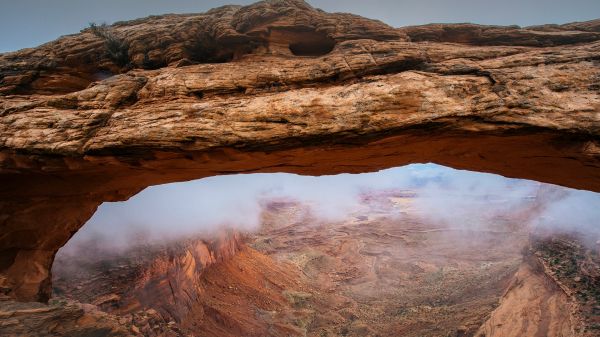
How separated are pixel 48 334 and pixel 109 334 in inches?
106

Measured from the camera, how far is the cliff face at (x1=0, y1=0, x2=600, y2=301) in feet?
24.5

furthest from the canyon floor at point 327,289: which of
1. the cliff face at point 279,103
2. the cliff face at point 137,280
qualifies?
the cliff face at point 279,103

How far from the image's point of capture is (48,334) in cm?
923

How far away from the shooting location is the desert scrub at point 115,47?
1070cm

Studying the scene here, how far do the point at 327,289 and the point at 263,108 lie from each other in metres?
27.8

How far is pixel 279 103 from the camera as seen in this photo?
820 cm

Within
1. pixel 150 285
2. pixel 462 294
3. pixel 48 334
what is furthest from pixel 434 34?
pixel 462 294

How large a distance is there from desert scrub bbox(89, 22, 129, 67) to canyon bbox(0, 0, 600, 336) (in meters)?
0.04

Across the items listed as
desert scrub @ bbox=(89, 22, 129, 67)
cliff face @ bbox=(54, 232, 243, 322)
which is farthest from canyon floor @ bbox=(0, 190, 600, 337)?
desert scrub @ bbox=(89, 22, 129, 67)

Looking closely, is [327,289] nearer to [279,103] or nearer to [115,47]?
[279,103]

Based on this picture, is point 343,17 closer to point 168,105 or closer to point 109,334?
point 168,105

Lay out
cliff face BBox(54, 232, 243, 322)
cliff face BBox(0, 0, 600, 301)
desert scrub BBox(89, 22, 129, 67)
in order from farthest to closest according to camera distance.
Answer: cliff face BBox(54, 232, 243, 322), desert scrub BBox(89, 22, 129, 67), cliff face BBox(0, 0, 600, 301)

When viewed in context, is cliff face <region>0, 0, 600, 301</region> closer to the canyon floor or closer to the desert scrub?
the desert scrub

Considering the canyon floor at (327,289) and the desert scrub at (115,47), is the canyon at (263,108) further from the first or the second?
the canyon floor at (327,289)
